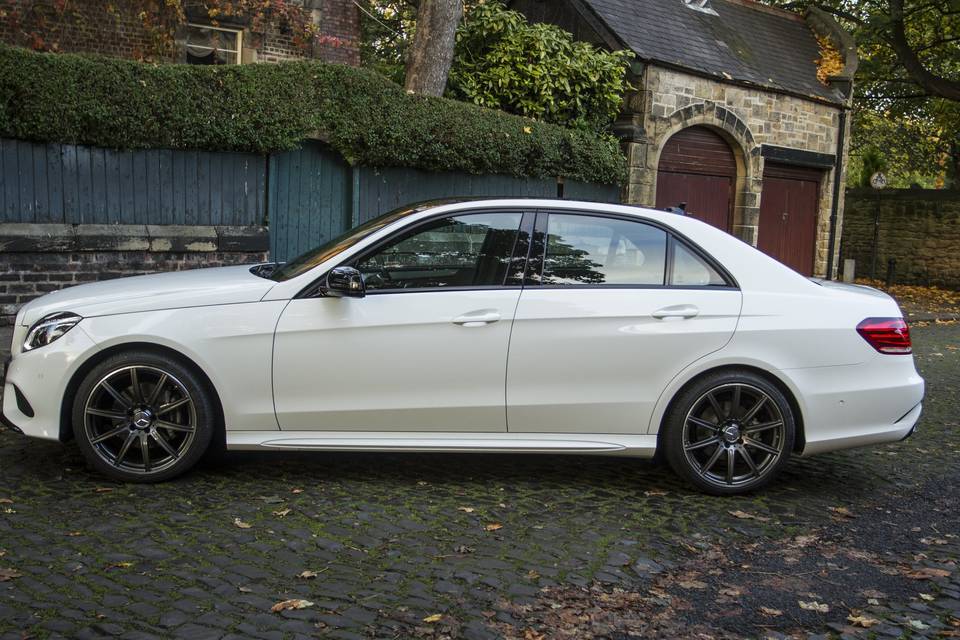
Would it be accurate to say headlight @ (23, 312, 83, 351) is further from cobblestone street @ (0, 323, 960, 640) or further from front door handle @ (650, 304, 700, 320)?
front door handle @ (650, 304, 700, 320)

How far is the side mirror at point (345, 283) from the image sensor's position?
5.46m

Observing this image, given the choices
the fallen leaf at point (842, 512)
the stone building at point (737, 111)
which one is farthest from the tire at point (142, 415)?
the stone building at point (737, 111)

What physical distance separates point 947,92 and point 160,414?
2182 centimetres

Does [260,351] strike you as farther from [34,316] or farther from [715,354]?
[715,354]

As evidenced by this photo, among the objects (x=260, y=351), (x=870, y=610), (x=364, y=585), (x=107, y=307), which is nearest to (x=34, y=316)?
(x=107, y=307)

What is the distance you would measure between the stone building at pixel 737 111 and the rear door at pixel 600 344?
11.6 metres

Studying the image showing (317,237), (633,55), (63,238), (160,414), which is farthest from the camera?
(633,55)

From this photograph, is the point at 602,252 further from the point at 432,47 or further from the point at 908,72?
the point at 908,72

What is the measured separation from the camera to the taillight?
5727 millimetres

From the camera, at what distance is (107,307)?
18.0 feet

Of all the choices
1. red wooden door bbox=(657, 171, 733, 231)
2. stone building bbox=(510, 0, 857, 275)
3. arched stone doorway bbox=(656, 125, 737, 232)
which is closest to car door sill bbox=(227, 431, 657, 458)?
stone building bbox=(510, 0, 857, 275)

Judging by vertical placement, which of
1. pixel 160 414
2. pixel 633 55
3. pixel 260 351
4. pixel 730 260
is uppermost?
pixel 633 55

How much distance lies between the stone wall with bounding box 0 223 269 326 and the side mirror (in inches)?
269

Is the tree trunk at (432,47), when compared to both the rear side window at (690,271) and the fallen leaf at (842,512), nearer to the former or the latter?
the rear side window at (690,271)
